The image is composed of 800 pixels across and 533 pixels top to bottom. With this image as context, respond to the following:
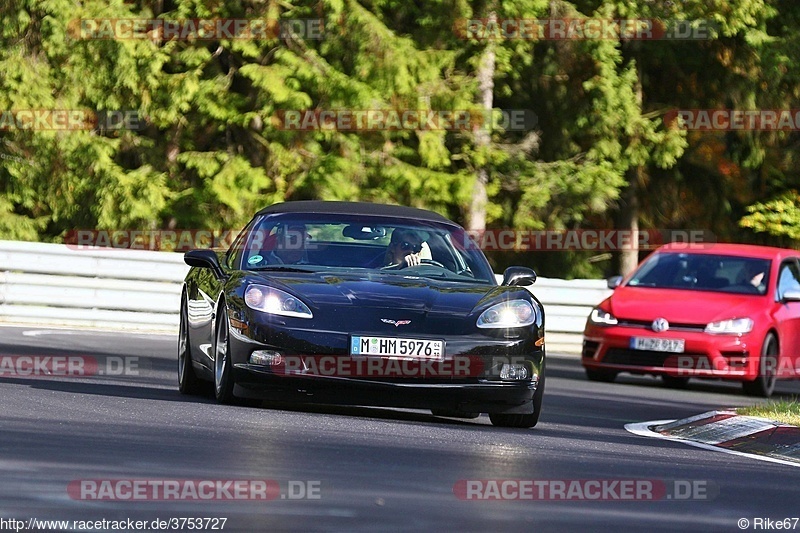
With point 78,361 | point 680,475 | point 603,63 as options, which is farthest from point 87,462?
point 603,63

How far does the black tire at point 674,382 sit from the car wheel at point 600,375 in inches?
23.5

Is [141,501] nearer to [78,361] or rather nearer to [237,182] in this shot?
[78,361]

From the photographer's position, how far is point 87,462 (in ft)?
26.8

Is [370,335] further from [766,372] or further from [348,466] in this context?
[766,372]

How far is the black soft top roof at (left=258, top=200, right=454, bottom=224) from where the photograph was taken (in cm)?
1262

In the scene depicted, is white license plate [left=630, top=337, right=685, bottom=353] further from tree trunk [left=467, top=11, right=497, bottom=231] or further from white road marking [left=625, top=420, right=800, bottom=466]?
tree trunk [left=467, top=11, right=497, bottom=231]

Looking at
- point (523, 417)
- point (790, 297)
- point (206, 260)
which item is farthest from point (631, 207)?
point (523, 417)

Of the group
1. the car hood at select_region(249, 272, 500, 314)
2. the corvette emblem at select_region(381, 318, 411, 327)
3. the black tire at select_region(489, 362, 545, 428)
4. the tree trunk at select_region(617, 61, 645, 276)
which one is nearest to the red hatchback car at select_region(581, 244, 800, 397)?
the black tire at select_region(489, 362, 545, 428)

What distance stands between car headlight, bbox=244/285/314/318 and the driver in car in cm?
121

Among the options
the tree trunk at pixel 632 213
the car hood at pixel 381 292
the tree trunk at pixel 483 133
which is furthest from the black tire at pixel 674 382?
the tree trunk at pixel 632 213

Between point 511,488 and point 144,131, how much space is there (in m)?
25.4

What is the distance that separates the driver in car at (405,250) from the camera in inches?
481

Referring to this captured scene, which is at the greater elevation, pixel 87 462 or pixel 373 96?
pixel 373 96

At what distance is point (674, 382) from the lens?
19.4m
